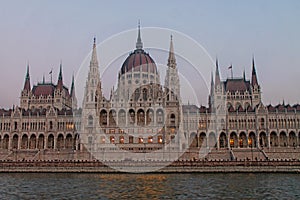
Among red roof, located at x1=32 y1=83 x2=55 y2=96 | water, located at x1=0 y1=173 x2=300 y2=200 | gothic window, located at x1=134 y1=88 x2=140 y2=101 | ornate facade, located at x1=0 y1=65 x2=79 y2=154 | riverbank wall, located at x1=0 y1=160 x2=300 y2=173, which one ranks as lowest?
water, located at x1=0 y1=173 x2=300 y2=200

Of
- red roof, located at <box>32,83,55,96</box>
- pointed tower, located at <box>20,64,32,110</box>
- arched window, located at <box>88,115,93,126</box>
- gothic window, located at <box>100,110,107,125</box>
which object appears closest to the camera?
arched window, located at <box>88,115,93,126</box>

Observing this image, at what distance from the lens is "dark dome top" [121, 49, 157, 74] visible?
361 feet

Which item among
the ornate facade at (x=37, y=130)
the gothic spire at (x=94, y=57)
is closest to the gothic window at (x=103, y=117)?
the ornate facade at (x=37, y=130)

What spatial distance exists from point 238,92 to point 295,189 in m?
74.8

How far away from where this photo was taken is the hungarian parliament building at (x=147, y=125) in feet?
302

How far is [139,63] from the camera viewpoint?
11212 cm

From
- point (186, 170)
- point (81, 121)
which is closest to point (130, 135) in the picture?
point (81, 121)

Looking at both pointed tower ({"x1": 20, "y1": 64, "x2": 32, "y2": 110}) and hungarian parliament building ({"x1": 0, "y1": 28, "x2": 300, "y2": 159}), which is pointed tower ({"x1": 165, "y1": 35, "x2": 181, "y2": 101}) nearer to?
hungarian parliament building ({"x1": 0, "y1": 28, "x2": 300, "y2": 159})

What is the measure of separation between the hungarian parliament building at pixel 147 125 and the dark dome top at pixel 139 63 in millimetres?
3707

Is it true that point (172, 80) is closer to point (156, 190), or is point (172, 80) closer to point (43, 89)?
point (43, 89)

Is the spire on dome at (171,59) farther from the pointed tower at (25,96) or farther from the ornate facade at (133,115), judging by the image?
the pointed tower at (25,96)

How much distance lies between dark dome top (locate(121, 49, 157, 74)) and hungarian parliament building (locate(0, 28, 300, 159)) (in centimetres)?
371

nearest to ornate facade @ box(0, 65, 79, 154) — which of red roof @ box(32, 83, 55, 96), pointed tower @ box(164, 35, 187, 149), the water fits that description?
red roof @ box(32, 83, 55, 96)

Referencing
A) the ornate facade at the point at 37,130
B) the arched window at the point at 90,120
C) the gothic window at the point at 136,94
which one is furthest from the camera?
the gothic window at the point at 136,94
